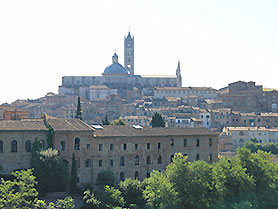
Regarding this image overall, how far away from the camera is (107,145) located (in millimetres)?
40750

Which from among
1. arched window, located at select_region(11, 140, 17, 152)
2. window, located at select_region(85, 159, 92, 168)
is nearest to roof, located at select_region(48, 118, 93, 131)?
window, located at select_region(85, 159, 92, 168)

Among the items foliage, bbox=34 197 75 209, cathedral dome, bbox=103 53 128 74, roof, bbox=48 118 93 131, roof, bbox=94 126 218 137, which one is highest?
cathedral dome, bbox=103 53 128 74

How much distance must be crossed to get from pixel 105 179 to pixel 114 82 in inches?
3451

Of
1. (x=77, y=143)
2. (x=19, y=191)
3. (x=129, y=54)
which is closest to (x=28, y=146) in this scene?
(x=77, y=143)

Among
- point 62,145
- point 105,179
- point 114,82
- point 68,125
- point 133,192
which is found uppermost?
point 114,82

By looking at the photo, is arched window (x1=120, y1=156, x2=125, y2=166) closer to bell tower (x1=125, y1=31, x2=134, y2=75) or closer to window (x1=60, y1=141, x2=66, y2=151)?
window (x1=60, y1=141, x2=66, y2=151)

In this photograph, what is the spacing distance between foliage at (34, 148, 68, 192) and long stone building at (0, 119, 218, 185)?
1.50 m

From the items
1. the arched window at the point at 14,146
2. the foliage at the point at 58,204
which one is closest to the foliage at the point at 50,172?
the arched window at the point at 14,146

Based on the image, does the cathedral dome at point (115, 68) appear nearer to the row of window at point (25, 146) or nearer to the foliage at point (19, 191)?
the row of window at point (25, 146)

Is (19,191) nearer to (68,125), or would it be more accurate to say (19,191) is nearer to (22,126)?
(22,126)

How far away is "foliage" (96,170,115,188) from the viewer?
128 feet

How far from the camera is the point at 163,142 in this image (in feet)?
141

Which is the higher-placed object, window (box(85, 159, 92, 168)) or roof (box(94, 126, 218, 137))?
roof (box(94, 126, 218, 137))

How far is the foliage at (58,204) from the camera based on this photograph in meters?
33.2
